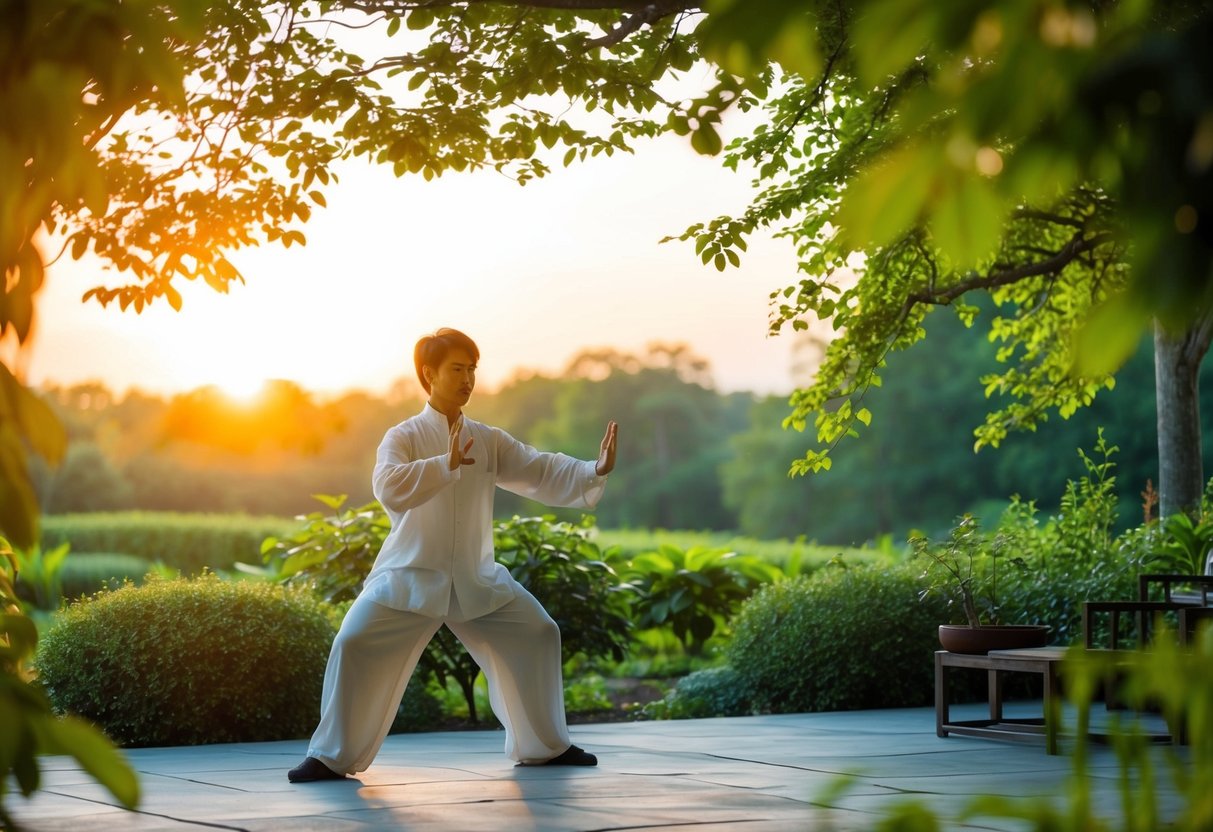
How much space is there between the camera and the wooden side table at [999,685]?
547 cm

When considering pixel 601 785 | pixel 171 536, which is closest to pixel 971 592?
pixel 601 785

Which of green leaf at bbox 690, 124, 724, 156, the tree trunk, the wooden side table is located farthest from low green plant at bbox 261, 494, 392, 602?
the tree trunk

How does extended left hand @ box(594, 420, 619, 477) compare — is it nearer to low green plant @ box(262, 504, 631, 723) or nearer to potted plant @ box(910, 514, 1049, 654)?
potted plant @ box(910, 514, 1049, 654)

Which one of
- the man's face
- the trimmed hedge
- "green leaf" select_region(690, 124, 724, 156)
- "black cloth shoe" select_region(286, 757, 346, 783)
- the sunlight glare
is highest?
"green leaf" select_region(690, 124, 724, 156)

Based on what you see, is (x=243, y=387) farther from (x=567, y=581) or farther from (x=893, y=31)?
(x=567, y=581)

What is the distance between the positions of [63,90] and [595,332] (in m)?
42.2

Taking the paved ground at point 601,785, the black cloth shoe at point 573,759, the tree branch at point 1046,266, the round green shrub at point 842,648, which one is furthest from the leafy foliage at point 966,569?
the black cloth shoe at point 573,759

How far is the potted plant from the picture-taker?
235 inches

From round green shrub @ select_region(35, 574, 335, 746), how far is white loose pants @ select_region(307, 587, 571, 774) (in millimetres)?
1495

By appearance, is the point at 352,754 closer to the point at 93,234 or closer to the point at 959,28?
the point at 93,234

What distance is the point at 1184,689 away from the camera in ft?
4.38

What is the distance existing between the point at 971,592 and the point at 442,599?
299 cm

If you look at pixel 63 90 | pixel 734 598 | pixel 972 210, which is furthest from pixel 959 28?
pixel 734 598

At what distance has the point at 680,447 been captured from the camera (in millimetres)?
45156
